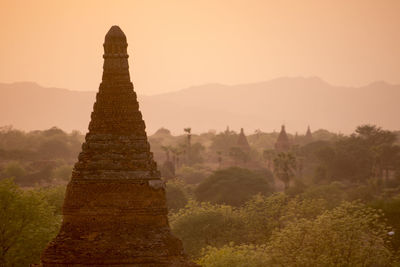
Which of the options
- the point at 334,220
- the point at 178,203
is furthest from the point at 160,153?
the point at 334,220

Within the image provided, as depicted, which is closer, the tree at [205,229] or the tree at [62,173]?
the tree at [205,229]

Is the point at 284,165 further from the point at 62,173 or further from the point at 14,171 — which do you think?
the point at 14,171

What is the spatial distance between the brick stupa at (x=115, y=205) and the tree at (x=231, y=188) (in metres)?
55.3

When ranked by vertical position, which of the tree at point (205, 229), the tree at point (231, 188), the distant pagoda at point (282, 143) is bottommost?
the tree at point (205, 229)

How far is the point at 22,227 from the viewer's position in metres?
33.5

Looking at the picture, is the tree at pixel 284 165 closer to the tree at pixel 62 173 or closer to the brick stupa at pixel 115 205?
the tree at pixel 62 173

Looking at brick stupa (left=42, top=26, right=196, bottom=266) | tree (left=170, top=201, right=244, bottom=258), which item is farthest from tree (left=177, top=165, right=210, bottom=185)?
brick stupa (left=42, top=26, right=196, bottom=266)

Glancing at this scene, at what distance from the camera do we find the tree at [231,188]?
7356 centimetres

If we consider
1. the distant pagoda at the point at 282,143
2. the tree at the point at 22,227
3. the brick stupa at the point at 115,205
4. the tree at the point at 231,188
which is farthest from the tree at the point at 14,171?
the brick stupa at the point at 115,205

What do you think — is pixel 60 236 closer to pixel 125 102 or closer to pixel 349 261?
pixel 125 102

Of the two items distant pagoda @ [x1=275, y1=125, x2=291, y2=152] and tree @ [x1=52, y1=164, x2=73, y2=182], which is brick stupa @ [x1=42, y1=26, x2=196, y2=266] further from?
distant pagoda @ [x1=275, y1=125, x2=291, y2=152]

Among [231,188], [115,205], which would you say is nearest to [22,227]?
[115,205]

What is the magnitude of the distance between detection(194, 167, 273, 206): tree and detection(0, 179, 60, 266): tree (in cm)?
3791

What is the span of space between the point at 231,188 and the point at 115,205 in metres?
59.5
